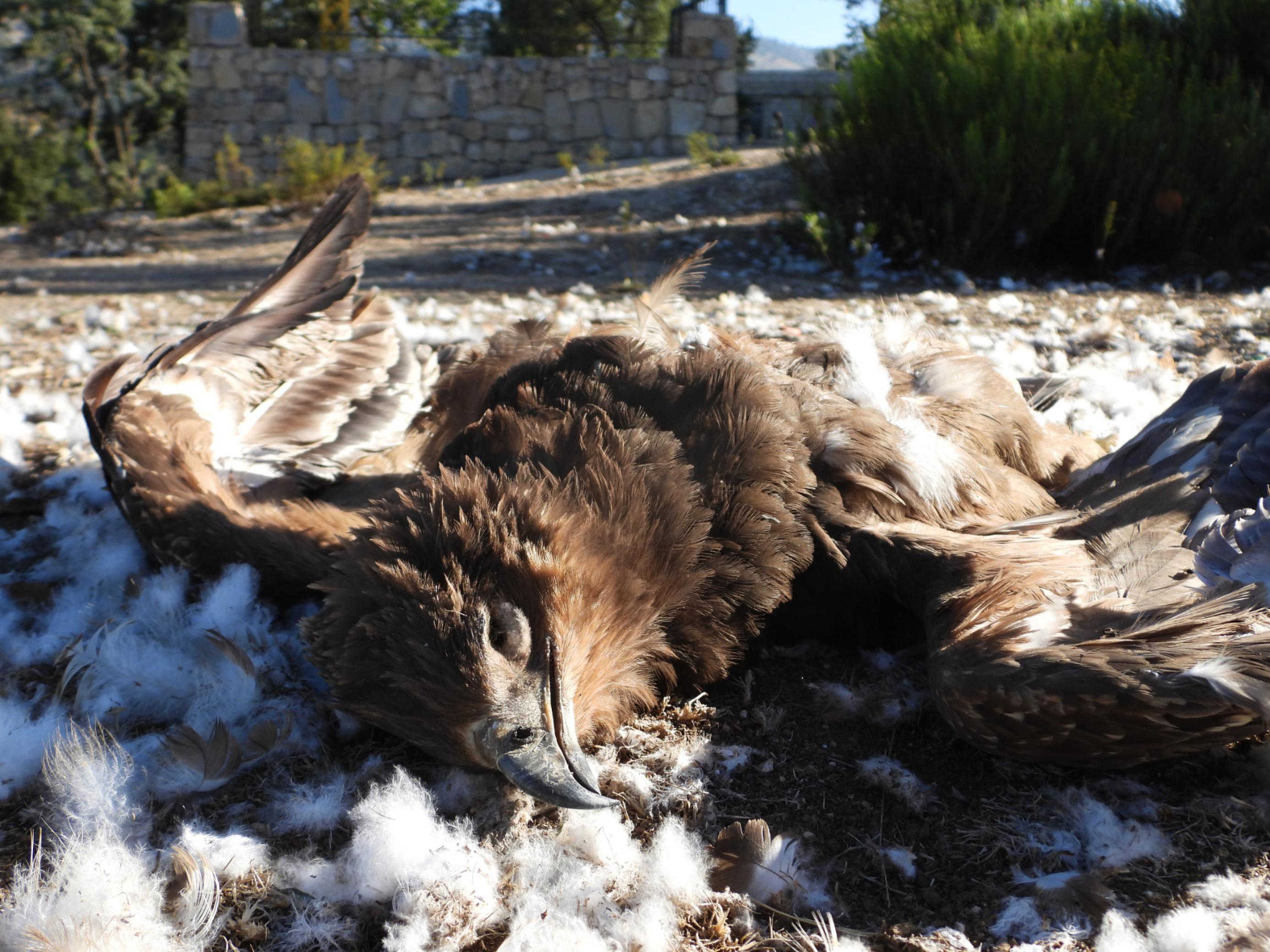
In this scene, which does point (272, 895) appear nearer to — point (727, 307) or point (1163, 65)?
point (727, 307)

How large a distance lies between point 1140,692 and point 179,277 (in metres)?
7.58

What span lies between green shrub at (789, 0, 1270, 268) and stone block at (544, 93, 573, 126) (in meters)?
8.08

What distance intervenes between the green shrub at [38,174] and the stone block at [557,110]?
271 inches

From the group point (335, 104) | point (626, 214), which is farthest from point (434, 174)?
point (626, 214)

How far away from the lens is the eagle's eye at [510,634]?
1723 mm

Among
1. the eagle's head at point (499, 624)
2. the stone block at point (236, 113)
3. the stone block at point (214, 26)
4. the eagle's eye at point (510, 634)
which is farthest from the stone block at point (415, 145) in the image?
the eagle's eye at point (510, 634)

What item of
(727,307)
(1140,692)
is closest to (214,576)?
(1140,692)

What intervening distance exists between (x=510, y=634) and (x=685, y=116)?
46.1 ft

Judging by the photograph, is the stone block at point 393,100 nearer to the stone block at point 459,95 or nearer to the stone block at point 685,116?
the stone block at point 459,95

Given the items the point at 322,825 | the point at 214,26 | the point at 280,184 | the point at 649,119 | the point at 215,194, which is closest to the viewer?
the point at 322,825

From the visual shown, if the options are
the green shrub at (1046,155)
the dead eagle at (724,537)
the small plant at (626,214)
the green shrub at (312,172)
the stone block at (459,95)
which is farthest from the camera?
the stone block at (459,95)

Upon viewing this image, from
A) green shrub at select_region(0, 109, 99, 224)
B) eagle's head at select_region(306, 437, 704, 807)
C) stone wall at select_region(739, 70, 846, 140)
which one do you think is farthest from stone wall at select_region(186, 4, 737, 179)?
eagle's head at select_region(306, 437, 704, 807)

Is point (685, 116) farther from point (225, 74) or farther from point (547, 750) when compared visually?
point (547, 750)

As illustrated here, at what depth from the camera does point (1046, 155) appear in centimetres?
639
